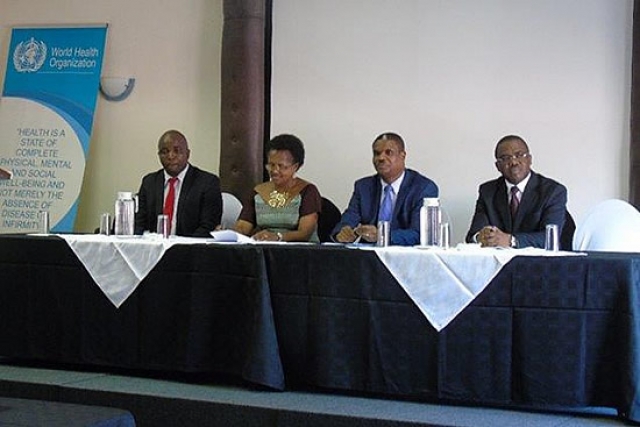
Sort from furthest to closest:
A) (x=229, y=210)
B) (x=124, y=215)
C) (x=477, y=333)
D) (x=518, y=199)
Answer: (x=229, y=210), (x=518, y=199), (x=124, y=215), (x=477, y=333)

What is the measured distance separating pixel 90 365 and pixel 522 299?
1823 mm

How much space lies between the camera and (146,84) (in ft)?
19.4

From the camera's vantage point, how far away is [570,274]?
3010mm

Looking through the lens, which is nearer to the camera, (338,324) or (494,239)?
(338,324)

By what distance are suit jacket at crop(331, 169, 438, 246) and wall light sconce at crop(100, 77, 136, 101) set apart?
2293 millimetres

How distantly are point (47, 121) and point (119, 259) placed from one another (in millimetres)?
2641

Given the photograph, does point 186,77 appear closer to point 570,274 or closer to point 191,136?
point 191,136

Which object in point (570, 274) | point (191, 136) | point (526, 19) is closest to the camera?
point (570, 274)

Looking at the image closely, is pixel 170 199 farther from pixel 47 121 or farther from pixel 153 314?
pixel 47 121

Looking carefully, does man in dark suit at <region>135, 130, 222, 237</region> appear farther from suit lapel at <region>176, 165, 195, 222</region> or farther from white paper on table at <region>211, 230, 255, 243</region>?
white paper on table at <region>211, 230, 255, 243</region>

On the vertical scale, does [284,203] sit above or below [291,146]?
below

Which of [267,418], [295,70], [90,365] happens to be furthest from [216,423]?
[295,70]

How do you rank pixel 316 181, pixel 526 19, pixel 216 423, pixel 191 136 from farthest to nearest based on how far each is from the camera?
1. pixel 191 136
2. pixel 316 181
3. pixel 526 19
4. pixel 216 423

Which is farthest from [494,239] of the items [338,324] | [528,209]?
[338,324]
